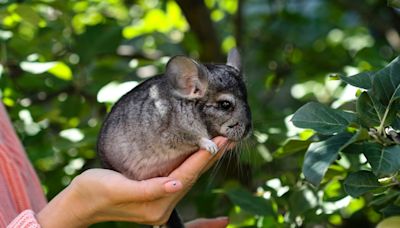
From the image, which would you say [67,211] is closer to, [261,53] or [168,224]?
[168,224]

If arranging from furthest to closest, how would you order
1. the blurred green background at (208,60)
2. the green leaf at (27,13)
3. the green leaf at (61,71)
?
the green leaf at (61,71) → the green leaf at (27,13) → the blurred green background at (208,60)

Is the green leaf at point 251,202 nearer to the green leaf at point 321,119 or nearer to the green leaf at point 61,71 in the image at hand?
the green leaf at point 321,119

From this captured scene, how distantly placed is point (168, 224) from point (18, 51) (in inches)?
35.8

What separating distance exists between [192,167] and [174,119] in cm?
17

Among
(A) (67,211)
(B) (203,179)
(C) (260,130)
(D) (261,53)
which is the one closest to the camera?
(A) (67,211)

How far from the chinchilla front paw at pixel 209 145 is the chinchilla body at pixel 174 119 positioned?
0.02 m

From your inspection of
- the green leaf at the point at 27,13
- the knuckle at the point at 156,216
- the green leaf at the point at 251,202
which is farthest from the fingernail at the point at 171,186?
the green leaf at the point at 27,13

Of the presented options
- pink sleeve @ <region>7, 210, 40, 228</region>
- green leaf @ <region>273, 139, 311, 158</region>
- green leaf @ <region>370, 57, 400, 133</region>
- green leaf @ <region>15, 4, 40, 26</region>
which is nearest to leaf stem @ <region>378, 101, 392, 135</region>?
green leaf @ <region>370, 57, 400, 133</region>

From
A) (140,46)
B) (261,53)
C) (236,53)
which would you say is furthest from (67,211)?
(261,53)

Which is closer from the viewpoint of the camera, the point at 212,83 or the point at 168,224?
the point at 212,83

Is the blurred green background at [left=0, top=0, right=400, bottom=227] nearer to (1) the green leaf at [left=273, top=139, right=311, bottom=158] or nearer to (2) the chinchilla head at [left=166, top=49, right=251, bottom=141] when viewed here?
(1) the green leaf at [left=273, top=139, right=311, bottom=158]

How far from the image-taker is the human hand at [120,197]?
144cm

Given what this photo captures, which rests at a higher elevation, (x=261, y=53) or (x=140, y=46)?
(x=140, y=46)

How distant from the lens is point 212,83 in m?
1.63
